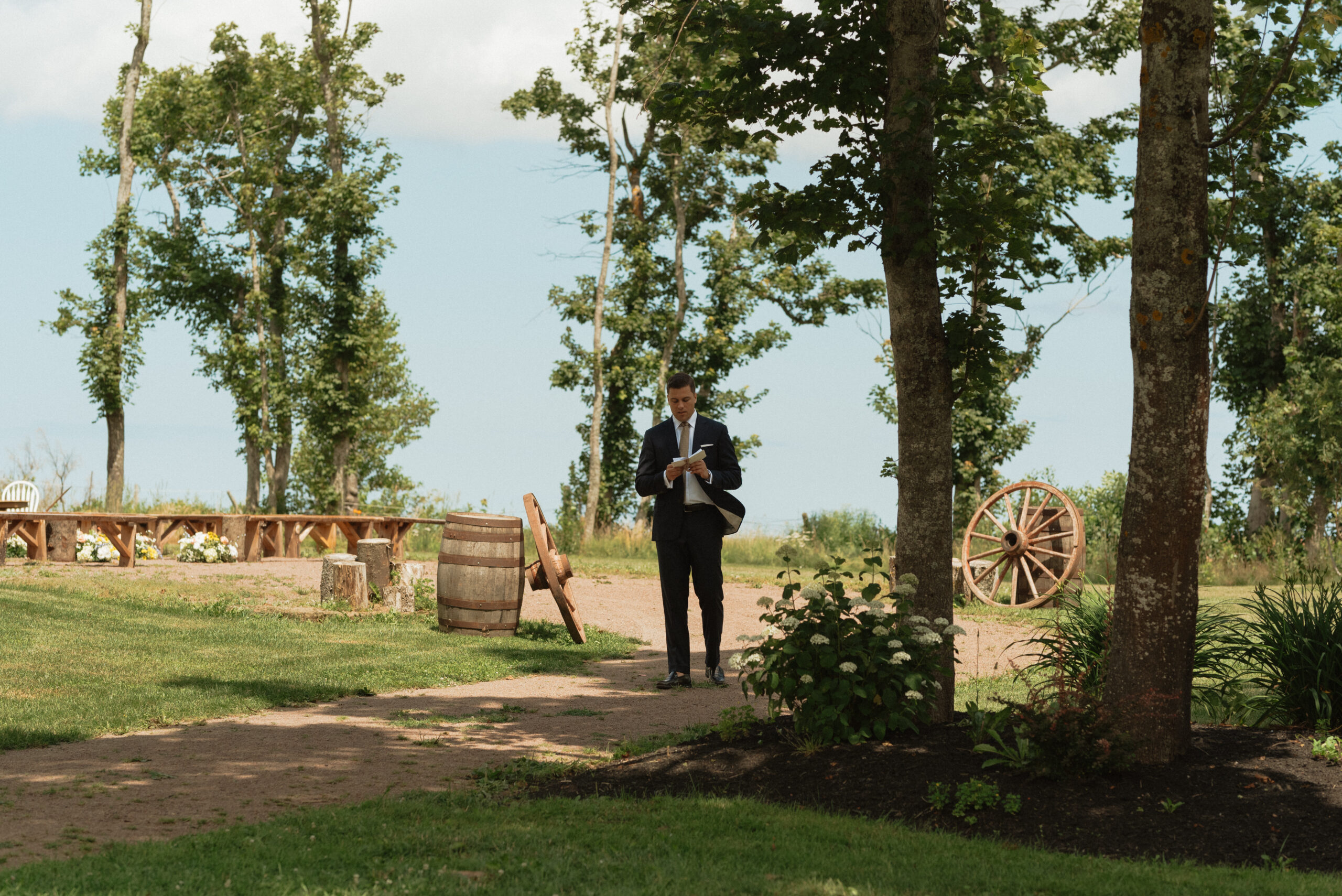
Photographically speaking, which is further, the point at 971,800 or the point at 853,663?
the point at 853,663

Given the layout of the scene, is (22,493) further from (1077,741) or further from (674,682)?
(1077,741)

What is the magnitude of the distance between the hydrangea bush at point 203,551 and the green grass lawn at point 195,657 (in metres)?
4.35

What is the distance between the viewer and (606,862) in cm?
405

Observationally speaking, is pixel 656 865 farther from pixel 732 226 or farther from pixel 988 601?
pixel 732 226

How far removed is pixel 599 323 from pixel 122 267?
1249cm

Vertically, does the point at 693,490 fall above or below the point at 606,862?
above

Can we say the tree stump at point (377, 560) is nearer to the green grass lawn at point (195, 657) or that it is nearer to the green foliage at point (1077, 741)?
the green grass lawn at point (195, 657)

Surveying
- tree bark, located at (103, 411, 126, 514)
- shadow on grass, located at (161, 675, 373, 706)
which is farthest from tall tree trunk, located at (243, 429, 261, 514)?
shadow on grass, located at (161, 675, 373, 706)

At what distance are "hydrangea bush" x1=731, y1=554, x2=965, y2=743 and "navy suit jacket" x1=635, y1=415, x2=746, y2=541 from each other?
2.16m

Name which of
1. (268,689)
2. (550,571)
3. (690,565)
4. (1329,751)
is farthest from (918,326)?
(550,571)

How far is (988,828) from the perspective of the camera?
15.6 ft

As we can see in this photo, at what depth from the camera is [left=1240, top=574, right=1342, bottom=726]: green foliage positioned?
6.23m

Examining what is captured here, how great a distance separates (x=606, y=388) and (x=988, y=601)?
15870mm

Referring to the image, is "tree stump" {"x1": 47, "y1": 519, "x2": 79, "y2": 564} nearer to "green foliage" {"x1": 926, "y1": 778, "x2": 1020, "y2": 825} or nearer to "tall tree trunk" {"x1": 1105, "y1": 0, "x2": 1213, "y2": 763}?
"green foliage" {"x1": 926, "y1": 778, "x2": 1020, "y2": 825}
